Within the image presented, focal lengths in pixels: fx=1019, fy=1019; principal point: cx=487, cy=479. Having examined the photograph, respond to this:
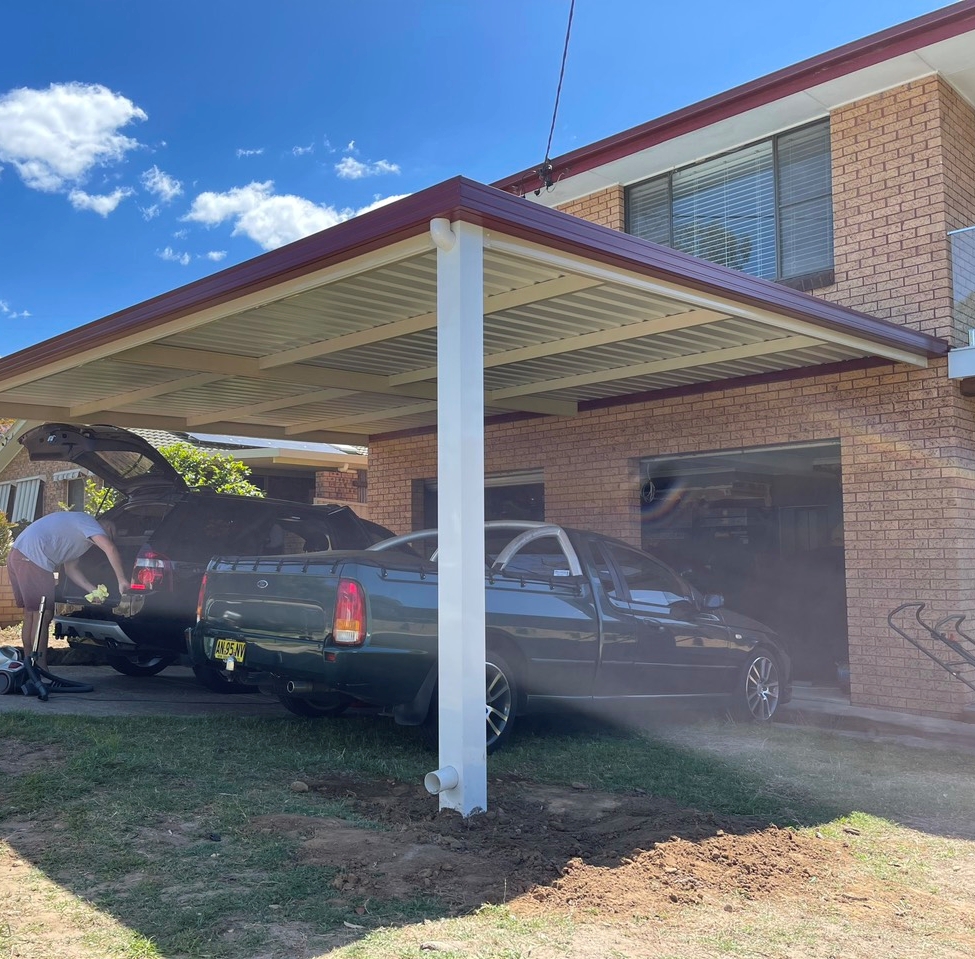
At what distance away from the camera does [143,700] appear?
9086mm

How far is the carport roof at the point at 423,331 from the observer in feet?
20.1

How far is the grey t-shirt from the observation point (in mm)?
8836

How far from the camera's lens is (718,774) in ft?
21.5

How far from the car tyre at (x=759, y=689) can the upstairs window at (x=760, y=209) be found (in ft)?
13.3

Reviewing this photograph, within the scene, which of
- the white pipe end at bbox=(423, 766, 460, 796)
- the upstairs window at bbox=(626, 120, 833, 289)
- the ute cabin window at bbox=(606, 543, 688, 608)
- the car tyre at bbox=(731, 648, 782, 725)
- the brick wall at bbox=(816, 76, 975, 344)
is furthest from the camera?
the upstairs window at bbox=(626, 120, 833, 289)

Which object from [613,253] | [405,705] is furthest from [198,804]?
[613,253]

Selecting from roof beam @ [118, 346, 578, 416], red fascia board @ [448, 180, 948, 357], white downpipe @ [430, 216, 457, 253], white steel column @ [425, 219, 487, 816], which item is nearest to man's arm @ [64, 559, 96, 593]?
roof beam @ [118, 346, 578, 416]

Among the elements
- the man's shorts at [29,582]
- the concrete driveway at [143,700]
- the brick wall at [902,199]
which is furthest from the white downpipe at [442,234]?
the brick wall at [902,199]

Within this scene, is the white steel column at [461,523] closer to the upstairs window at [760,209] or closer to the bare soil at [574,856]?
the bare soil at [574,856]

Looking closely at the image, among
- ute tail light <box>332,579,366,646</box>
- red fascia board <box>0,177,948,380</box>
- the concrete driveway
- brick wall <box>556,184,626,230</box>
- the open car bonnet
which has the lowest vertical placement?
the concrete driveway

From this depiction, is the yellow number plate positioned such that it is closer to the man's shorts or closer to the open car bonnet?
the man's shorts

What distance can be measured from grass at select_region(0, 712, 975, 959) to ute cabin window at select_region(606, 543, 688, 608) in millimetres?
1075

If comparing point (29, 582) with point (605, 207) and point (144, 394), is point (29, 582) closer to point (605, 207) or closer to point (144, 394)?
point (144, 394)

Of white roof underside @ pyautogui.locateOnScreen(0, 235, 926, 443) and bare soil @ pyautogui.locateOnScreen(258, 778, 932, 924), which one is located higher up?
white roof underside @ pyautogui.locateOnScreen(0, 235, 926, 443)
